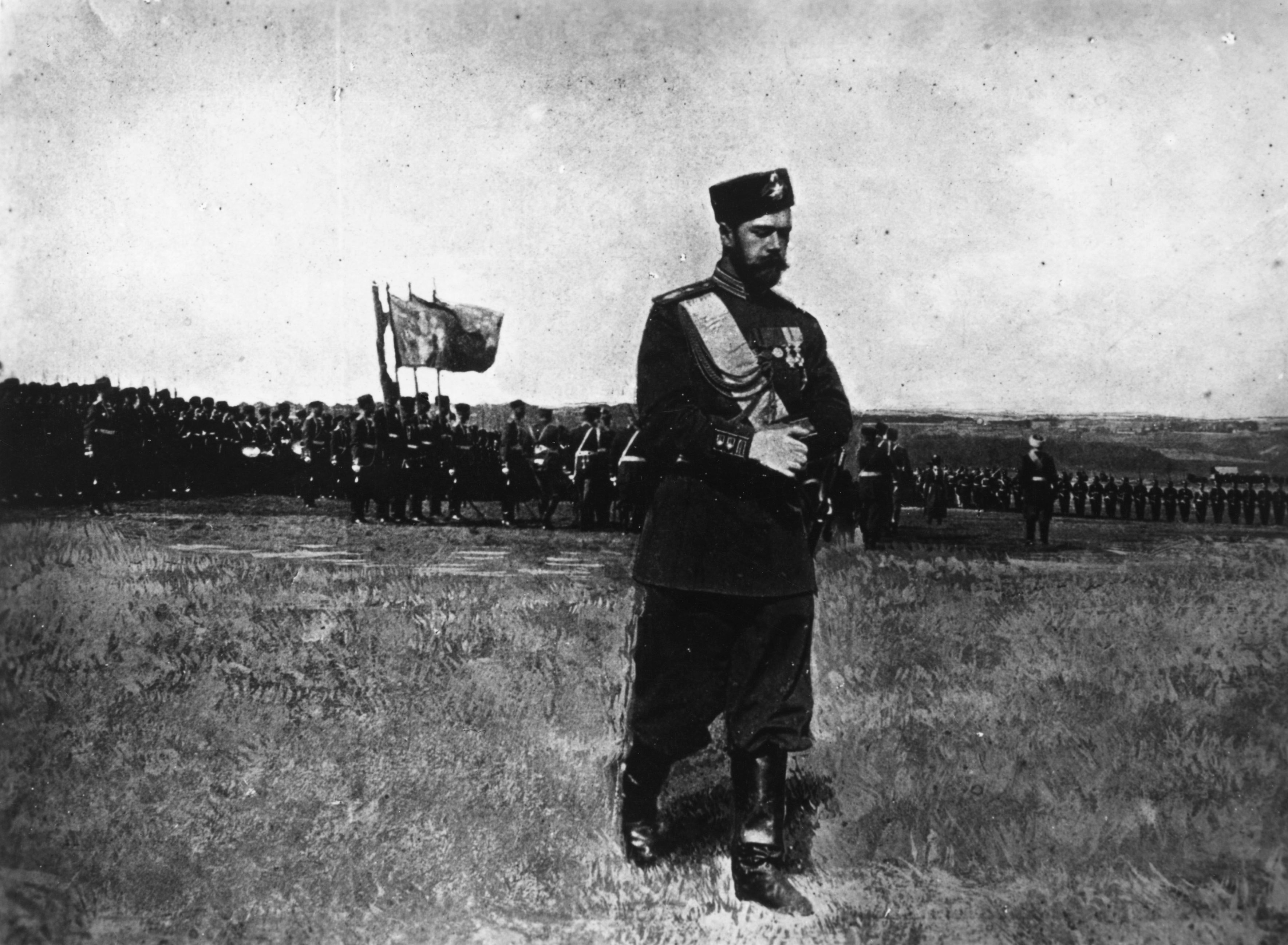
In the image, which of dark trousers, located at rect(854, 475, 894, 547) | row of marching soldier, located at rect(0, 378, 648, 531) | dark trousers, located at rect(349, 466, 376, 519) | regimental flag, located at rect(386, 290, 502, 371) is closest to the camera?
dark trousers, located at rect(854, 475, 894, 547)

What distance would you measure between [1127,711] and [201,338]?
3551mm

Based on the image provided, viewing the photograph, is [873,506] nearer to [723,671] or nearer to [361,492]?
[723,671]

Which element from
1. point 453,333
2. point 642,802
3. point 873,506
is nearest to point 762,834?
point 642,802

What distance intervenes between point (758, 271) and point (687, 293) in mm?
227

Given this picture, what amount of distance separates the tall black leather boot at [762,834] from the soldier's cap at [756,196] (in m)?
1.65

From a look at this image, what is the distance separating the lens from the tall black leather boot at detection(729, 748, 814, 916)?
311cm

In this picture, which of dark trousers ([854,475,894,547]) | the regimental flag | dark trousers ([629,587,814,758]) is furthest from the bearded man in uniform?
the regimental flag

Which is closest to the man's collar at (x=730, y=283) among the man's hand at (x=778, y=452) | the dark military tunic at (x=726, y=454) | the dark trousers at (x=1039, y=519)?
the dark military tunic at (x=726, y=454)

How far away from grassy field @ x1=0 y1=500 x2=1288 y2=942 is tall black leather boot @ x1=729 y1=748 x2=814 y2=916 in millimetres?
84

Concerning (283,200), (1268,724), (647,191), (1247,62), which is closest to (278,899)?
(283,200)

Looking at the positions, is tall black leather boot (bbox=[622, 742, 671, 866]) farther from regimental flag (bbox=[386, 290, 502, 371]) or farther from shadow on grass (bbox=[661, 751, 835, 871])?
regimental flag (bbox=[386, 290, 502, 371])

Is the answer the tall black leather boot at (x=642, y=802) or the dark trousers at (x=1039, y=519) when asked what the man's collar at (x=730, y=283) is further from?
the tall black leather boot at (x=642, y=802)

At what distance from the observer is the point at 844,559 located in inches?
139

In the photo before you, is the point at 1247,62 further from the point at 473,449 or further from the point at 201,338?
Answer: the point at 201,338
